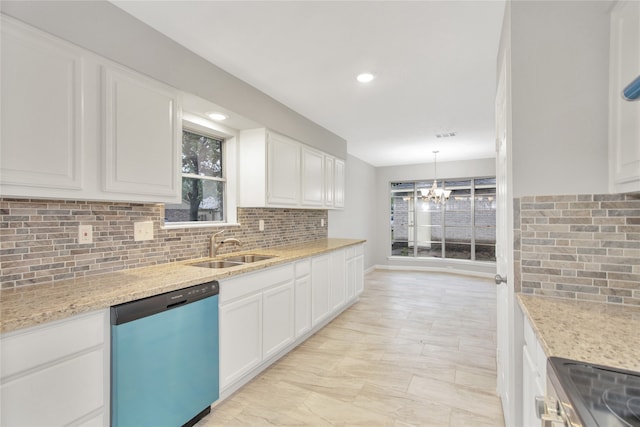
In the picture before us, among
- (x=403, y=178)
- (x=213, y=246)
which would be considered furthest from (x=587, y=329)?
(x=403, y=178)

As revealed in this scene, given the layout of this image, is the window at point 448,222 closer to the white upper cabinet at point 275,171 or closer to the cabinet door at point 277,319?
the white upper cabinet at point 275,171

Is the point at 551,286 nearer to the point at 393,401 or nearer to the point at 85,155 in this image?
the point at 393,401

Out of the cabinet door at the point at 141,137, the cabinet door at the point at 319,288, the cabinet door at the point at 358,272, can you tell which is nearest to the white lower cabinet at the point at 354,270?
the cabinet door at the point at 358,272

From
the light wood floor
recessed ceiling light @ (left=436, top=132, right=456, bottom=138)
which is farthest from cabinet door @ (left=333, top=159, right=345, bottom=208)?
the light wood floor

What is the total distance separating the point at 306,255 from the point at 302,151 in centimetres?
135

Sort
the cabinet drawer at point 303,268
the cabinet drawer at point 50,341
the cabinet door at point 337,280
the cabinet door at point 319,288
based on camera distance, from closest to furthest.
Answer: the cabinet drawer at point 50,341
the cabinet drawer at point 303,268
the cabinet door at point 319,288
the cabinet door at point 337,280

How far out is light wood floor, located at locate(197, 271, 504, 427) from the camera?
197 cm

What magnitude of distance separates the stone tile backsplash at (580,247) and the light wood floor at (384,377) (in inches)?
42.5

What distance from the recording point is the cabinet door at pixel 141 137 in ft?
5.57

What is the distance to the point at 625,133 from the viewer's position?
4.14ft

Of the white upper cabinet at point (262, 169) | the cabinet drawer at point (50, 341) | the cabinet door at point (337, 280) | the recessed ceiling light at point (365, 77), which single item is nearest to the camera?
the cabinet drawer at point (50, 341)

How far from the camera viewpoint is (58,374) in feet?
4.05

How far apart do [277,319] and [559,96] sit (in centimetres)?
242

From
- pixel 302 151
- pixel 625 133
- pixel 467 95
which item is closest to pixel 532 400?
pixel 625 133
